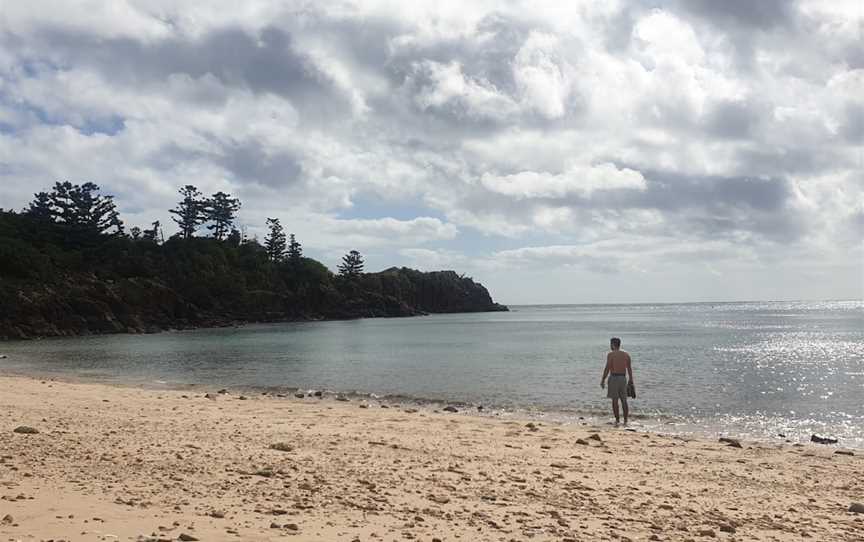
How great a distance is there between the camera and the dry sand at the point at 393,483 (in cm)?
708

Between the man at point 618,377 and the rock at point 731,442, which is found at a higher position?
the man at point 618,377

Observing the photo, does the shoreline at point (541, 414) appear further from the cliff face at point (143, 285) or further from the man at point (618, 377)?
the cliff face at point (143, 285)

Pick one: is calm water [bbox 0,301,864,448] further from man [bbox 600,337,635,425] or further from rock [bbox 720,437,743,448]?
rock [bbox 720,437,743,448]

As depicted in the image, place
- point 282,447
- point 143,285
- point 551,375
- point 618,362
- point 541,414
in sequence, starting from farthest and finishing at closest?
point 143,285 < point 551,375 < point 541,414 < point 618,362 < point 282,447

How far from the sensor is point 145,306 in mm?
97312

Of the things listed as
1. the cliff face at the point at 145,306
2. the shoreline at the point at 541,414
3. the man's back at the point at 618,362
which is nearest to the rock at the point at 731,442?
the shoreline at the point at 541,414

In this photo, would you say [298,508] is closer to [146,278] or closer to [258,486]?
[258,486]

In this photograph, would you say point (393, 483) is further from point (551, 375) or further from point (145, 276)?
point (145, 276)

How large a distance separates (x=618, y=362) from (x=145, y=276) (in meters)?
103

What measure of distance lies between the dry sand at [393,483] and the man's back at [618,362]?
3.77 m

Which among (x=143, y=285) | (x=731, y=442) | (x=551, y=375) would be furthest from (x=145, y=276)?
(x=731, y=442)

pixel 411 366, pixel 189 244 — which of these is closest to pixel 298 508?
pixel 411 366

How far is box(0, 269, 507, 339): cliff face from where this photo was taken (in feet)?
254

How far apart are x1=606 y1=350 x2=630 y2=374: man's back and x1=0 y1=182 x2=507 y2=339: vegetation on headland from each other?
257ft
